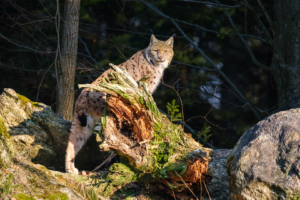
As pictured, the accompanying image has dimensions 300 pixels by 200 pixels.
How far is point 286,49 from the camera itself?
6.78 meters

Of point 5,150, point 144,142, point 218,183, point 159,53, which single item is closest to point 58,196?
point 5,150

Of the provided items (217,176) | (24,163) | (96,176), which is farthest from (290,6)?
(24,163)

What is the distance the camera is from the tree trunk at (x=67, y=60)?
20.3 feet

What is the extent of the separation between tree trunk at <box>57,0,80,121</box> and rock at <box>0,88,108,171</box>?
3.46 feet

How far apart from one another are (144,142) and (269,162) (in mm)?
1450

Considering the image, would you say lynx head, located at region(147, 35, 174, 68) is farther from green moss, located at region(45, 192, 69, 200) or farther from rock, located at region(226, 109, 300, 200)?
green moss, located at region(45, 192, 69, 200)

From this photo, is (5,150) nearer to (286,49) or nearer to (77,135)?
(77,135)

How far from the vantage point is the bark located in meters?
3.29

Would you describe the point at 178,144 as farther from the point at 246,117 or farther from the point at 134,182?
the point at 246,117

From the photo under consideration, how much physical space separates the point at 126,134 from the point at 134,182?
2.25 ft

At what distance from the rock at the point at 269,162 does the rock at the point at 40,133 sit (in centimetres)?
292

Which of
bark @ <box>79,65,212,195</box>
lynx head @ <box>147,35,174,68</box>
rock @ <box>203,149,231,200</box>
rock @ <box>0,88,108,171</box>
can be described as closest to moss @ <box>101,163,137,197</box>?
bark @ <box>79,65,212,195</box>

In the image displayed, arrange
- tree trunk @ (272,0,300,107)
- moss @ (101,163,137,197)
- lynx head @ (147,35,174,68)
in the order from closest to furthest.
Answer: moss @ (101,163,137,197) < lynx head @ (147,35,174,68) < tree trunk @ (272,0,300,107)

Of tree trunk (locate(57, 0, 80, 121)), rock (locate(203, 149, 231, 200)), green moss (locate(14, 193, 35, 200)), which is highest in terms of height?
tree trunk (locate(57, 0, 80, 121))
